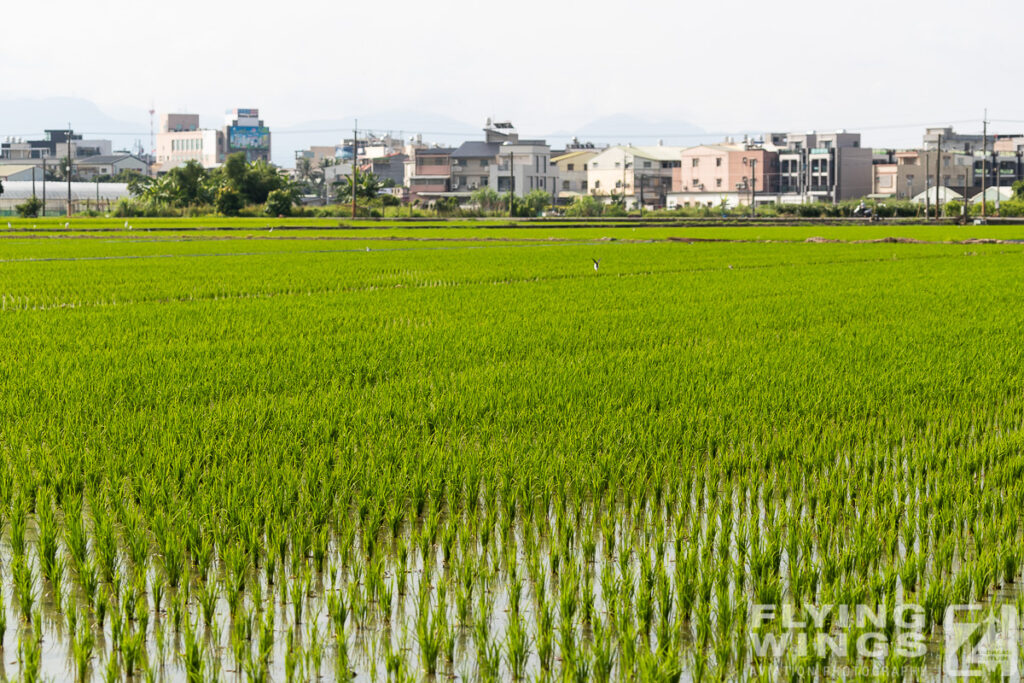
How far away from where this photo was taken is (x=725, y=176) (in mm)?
98312

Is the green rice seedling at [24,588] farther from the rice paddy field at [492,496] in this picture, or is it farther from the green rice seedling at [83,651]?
the green rice seedling at [83,651]

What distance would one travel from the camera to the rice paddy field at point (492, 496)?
3377 millimetres

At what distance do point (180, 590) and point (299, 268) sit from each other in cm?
1758

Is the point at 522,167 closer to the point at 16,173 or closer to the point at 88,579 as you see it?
the point at 16,173

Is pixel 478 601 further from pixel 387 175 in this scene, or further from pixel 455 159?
pixel 387 175

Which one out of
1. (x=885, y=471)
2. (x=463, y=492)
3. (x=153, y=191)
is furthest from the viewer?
(x=153, y=191)

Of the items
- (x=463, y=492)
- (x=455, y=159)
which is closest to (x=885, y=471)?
(x=463, y=492)

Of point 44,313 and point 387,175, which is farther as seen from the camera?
point 387,175

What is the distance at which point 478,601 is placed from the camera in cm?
374

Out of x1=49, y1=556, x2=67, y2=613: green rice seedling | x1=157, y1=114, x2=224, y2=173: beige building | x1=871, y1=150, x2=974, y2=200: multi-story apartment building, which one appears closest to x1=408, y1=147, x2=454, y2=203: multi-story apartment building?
x1=871, y1=150, x2=974, y2=200: multi-story apartment building

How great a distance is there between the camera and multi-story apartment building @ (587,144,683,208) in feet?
330

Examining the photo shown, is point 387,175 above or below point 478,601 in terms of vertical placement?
above

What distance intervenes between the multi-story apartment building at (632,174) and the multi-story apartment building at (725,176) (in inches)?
89.7

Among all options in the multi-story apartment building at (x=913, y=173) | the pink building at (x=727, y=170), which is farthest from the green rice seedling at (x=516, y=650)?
the multi-story apartment building at (x=913, y=173)
